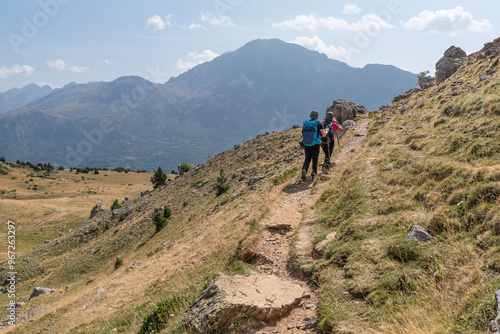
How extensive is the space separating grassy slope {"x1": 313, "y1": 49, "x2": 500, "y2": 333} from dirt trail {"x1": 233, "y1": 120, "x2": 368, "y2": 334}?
0.43m

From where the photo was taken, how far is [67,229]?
53219 millimetres

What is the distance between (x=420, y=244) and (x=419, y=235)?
0.33 m

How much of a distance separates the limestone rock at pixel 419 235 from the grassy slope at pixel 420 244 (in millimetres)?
183

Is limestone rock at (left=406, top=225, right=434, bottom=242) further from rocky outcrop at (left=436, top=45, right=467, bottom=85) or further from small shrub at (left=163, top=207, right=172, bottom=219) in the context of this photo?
rocky outcrop at (left=436, top=45, right=467, bottom=85)

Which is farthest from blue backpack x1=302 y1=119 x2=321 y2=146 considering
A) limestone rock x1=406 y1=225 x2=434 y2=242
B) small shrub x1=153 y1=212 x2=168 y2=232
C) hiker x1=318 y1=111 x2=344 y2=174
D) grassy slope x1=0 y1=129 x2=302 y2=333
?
small shrub x1=153 y1=212 x2=168 y2=232

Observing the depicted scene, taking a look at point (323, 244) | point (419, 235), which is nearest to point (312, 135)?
point (323, 244)

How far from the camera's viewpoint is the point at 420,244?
19.9 ft

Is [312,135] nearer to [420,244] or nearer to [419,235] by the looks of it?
Result: [419,235]

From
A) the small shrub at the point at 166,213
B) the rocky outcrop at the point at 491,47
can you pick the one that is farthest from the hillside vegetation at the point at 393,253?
the small shrub at the point at 166,213

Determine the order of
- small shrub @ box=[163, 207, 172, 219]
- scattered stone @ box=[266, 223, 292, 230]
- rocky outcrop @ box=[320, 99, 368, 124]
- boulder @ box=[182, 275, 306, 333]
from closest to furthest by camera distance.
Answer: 1. boulder @ box=[182, 275, 306, 333]
2. scattered stone @ box=[266, 223, 292, 230]
3. small shrub @ box=[163, 207, 172, 219]
4. rocky outcrop @ box=[320, 99, 368, 124]

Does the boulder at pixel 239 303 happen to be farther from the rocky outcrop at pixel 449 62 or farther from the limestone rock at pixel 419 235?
the rocky outcrop at pixel 449 62

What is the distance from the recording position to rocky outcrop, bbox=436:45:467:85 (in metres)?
36.9

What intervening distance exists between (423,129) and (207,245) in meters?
14.1

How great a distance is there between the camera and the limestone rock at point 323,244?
26.2ft
